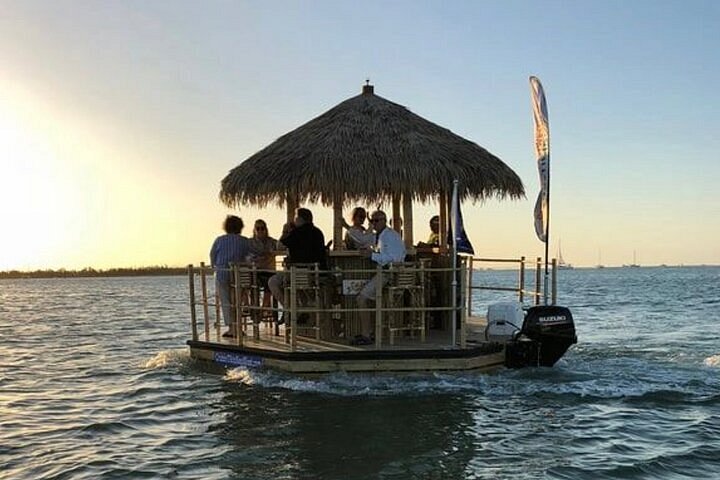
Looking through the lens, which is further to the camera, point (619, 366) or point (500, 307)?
point (619, 366)

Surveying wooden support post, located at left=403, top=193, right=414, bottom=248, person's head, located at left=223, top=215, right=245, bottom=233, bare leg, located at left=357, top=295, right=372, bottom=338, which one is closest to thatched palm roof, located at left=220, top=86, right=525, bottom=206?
wooden support post, located at left=403, top=193, right=414, bottom=248

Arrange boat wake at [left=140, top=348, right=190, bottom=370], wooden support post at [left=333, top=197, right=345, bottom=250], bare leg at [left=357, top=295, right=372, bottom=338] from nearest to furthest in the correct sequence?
bare leg at [left=357, top=295, right=372, bottom=338], wooden support post at [left=333, top=197, right=345, bottom=250], boat wake at [left=140, top=348, right=190, bottom=370]

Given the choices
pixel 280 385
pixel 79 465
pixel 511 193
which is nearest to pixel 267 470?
pixel 79 465

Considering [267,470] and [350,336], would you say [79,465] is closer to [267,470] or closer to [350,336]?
[267,470]

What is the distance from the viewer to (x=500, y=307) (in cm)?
1102

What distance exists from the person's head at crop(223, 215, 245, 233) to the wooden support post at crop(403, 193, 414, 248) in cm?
259

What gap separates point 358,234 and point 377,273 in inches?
40.4

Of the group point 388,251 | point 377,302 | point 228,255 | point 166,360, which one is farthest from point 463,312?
point 166,360

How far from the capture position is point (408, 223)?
1207 cm

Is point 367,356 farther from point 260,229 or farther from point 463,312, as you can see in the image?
point 260,229

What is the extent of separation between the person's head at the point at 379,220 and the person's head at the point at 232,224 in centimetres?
255

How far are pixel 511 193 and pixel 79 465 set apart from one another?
7729 millimetres

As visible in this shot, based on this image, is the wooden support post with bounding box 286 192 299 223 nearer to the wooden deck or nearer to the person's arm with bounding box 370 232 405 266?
the wooden deck

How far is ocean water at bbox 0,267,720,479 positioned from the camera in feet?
22.6
